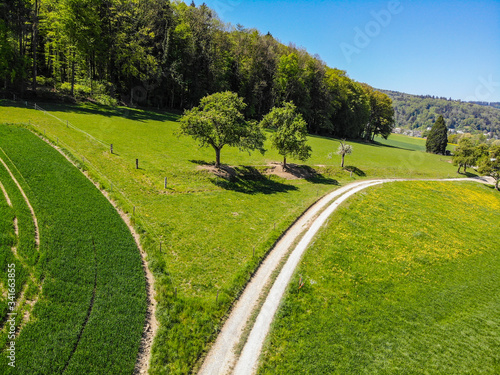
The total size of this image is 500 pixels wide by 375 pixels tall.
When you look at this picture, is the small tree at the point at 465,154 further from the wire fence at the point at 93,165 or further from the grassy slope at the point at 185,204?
the wire fence at the point at 93,165

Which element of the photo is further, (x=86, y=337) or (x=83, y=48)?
(x=83, y=48)

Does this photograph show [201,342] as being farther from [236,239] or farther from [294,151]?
[294,151]

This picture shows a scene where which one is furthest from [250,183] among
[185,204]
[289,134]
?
[185,204]

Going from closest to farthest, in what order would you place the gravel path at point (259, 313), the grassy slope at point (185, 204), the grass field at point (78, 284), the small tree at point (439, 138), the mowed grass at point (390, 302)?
the grass field at point (78, 284) < the gravel path at point (259, 313) < the mowed grass at point (390, 302) < the grassy slope at point (185, 204) < the small tree at point (439, 138)

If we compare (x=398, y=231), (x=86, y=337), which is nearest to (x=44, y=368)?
(x=86, y=337)

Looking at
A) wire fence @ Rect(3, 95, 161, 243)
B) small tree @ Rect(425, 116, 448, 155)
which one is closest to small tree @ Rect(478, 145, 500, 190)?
small tree @ Rect(425, 116, 448, 155)

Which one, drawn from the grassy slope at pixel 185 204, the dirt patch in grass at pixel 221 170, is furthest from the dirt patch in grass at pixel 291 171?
the dirt patch in grass at pixel 221 170

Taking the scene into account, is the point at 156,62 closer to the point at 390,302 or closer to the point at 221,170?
the point at 221,170
